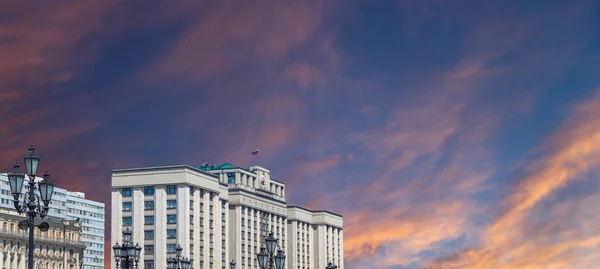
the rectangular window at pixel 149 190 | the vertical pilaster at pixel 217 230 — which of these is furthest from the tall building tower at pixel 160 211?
the vertical pilaster at pixel 217 230

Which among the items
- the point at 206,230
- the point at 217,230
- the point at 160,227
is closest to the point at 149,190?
the point at 160,227

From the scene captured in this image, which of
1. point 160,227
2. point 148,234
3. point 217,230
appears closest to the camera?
point 160,227

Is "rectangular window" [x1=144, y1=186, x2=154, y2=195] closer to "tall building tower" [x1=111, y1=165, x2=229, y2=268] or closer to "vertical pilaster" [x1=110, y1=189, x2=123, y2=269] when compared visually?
"tall building tower" [x1=111, y1=165, x2=229, y2=268]

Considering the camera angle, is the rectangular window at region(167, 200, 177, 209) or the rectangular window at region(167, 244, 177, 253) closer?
the rectangular window at region(167, 244, 177, 253)

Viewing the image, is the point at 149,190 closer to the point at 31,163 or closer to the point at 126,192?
the point at 126,192

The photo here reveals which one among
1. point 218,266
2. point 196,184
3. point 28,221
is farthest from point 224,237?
point 28,221

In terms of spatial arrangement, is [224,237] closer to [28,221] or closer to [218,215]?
[218,215]

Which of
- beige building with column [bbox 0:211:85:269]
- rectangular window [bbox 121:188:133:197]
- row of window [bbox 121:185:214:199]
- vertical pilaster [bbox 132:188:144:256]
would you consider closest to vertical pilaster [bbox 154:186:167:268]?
row of window [bbox 121:185:214:199]

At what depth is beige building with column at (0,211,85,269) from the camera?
163250 mm

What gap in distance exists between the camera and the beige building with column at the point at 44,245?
Result: 16325 centimetres

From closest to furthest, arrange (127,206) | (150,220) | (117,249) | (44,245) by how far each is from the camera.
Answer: (117,249)
(150,220)
(127,206)
(44,245)

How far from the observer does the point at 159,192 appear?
172 meters

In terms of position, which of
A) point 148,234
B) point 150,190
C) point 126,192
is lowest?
point 148,234

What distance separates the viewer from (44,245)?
175000mm
